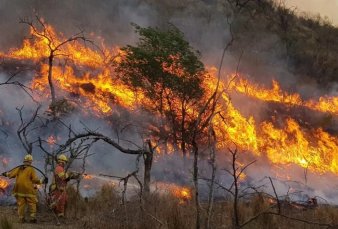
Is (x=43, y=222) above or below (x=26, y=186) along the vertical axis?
below

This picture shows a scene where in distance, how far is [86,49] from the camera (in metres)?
32.4

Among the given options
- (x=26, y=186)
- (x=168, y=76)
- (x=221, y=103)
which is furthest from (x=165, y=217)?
(x=221, y=103)

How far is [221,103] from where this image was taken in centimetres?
2917

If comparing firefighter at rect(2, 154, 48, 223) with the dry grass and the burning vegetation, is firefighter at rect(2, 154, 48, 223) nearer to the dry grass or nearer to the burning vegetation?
the dry grass

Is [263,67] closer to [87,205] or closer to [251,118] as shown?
[251,118]

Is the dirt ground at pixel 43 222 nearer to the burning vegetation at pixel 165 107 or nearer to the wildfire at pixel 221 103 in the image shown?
the burning vegetation at pixel 165 107

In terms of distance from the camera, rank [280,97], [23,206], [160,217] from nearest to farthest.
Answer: [160,217] → [23,206] → [280,97]

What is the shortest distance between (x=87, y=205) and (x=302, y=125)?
2225 cm

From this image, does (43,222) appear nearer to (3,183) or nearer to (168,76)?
(3,183)

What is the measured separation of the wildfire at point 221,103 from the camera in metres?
26.9

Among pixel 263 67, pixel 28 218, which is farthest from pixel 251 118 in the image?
pixel 28 218

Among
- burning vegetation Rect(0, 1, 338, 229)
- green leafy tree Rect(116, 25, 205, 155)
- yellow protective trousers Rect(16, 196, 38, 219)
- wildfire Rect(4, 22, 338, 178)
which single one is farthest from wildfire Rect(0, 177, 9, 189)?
wildfire Rect(4, 22, 338, 178)

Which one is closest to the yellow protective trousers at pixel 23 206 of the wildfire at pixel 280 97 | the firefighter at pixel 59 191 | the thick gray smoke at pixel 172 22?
the firefighter at pixel 59 191

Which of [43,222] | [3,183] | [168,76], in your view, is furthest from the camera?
[168,76]
